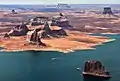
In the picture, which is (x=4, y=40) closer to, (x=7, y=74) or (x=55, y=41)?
(x=55, y=41)

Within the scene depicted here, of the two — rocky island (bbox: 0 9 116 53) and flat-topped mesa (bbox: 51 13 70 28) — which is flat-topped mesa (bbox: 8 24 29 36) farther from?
flat-topped mesa (bbox: 51 13 70 28)

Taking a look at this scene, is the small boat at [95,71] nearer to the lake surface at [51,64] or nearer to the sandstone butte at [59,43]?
the lake surface at [51,64]

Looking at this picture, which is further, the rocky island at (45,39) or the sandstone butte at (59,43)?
the rocky island at (45,39)

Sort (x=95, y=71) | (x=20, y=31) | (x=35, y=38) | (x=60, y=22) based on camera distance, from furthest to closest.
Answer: (x=60, y=22) < (x=20, y=31) < (x=35, y=38) < (x=95, y=71)

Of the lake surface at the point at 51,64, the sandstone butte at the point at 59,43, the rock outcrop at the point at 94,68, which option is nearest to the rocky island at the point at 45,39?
the sandstone butte at the point at 59,43

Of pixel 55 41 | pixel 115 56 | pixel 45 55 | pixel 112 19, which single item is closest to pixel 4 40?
pixel 55 41

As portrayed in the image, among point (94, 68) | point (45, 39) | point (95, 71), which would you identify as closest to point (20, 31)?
point (45, 39)

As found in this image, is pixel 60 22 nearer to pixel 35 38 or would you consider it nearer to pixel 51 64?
pixel 35 38

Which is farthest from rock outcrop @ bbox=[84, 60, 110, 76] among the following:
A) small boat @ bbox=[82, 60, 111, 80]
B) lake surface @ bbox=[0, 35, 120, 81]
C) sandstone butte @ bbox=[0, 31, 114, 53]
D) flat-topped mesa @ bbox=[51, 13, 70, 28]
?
flat-topped mesa @ bbox=[51, 13, 70, 28]
